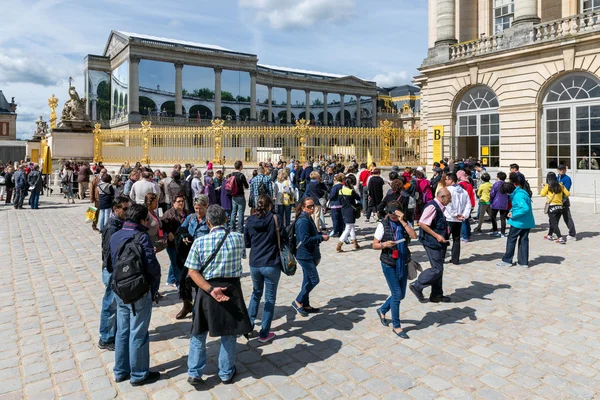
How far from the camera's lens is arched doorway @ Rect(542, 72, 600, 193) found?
61.1 feet

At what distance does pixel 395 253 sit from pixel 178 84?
5948 centimetres

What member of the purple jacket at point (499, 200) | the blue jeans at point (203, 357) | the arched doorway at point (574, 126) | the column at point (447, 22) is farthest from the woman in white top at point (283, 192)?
the column at point (447, 22)

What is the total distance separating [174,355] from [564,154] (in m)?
19.3

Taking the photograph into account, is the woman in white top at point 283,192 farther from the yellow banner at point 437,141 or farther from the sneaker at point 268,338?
the yellow banner at point 437,141

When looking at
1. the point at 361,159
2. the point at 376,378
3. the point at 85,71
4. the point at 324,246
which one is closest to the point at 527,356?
the point at 376,378

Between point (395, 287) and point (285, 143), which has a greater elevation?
point (285, 143)

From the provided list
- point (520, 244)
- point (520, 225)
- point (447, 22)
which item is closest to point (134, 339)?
point (520, 225)

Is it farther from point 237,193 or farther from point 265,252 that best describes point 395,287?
point 237,193

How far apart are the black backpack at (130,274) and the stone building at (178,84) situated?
5615cm

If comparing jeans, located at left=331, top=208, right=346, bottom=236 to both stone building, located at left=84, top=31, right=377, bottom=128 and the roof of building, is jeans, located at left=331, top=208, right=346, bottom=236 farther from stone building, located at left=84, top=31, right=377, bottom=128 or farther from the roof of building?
the roof of building

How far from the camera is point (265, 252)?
5566 mm

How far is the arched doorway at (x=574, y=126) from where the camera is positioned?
1861cm

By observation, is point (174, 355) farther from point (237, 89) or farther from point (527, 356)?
point (237, 89)

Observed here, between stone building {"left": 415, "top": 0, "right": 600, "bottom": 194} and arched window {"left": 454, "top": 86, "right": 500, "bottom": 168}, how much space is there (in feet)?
0.16
